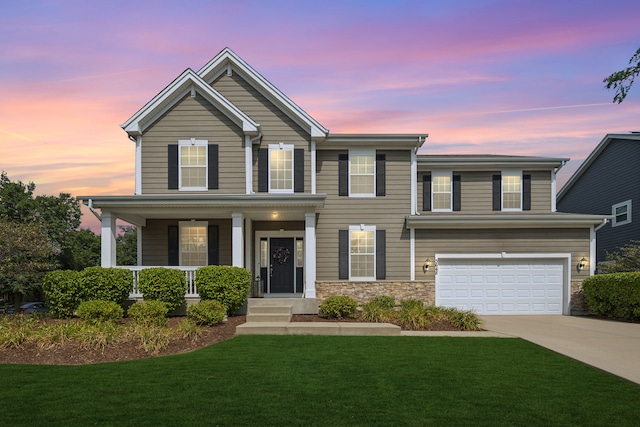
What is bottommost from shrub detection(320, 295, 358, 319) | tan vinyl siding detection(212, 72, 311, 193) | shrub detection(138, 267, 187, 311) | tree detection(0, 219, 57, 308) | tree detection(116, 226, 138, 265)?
tree detection(116, 226, 138, 265)

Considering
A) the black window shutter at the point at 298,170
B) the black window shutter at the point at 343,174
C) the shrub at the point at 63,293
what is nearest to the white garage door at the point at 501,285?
the black window shutter at the point at 343,174

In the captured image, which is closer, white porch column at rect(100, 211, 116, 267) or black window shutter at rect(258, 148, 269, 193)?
white porch column at rect(100, 211, 116, 267)

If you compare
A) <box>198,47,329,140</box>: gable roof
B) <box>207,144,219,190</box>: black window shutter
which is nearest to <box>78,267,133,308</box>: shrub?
<box>207,144,219,190</box>: black window shutter

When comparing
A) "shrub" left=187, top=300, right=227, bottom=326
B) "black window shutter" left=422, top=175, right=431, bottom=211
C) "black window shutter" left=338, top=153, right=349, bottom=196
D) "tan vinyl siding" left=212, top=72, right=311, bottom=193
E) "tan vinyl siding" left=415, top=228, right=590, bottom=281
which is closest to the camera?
"shrub" left=187, top=300, right=227, bottom=326

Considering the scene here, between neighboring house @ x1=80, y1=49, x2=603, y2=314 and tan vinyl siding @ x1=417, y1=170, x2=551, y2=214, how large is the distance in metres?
2.40

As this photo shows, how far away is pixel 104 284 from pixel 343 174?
28.4 feet

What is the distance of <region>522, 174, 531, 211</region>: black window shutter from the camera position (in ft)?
72.7

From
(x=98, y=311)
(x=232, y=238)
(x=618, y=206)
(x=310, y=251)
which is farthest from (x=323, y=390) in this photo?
(x=618, y=206)

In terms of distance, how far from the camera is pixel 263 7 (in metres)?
13.9

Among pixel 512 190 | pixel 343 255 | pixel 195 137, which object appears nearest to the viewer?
pixel 195 137

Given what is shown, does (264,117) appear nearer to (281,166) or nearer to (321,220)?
(281,166)

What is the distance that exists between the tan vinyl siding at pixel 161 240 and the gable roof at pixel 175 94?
129 inches

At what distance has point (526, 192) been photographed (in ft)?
72.9

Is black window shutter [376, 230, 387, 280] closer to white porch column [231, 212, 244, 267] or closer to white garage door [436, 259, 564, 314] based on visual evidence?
white garage door [436, 259, 564, 314]
